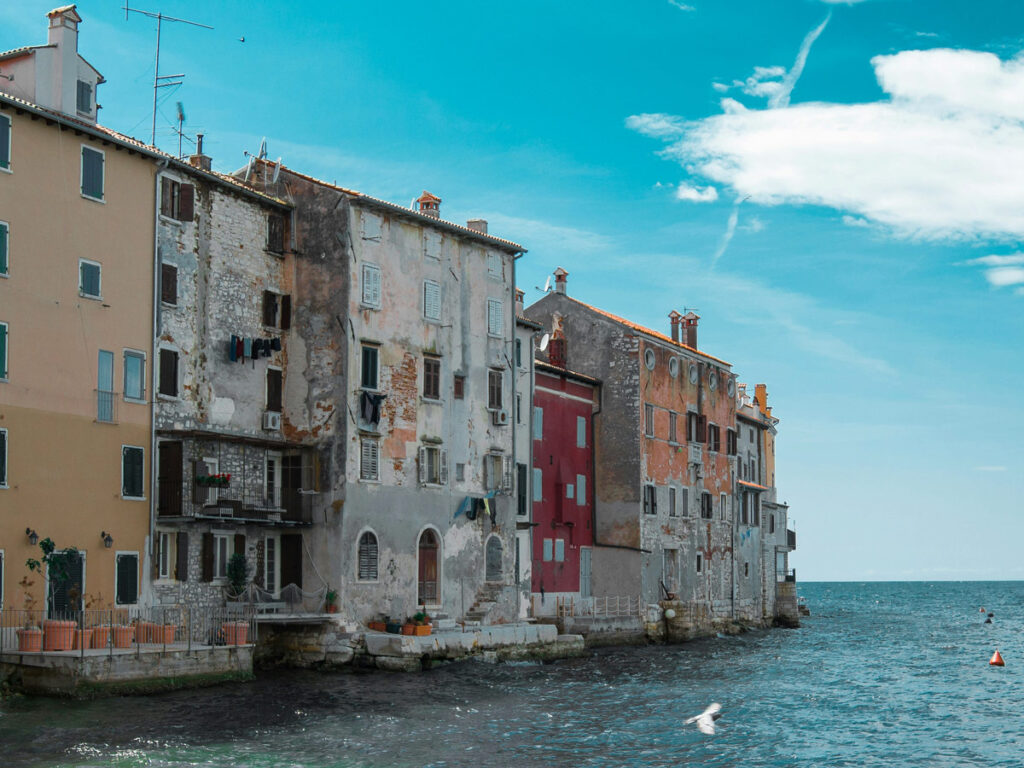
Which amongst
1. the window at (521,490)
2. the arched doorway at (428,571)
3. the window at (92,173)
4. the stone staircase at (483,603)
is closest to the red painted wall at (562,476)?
the window at (521,490)

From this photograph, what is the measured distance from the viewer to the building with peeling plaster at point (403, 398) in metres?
42.2

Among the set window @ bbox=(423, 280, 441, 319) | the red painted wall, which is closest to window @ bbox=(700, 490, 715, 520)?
the red painted wall

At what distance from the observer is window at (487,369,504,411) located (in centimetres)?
4900

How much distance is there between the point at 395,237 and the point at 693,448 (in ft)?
86.8

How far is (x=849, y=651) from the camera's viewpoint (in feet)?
204

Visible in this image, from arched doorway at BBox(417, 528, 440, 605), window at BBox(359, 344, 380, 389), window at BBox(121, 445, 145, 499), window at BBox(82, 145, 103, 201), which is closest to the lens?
window at BBox(82, 145, 103, 201)

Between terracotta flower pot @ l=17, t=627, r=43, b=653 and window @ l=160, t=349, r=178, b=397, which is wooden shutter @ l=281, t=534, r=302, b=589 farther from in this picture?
terracotta flower pot @ l=17, t=627, r=43, b=653

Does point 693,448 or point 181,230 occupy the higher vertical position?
point 181,230

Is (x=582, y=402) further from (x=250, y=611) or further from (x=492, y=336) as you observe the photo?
(x=250, y=611)

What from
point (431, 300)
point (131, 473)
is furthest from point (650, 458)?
point (131, 473)

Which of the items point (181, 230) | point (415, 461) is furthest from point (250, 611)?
point (181, 230)

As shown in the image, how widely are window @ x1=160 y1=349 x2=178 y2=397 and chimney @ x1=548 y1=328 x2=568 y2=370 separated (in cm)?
2722

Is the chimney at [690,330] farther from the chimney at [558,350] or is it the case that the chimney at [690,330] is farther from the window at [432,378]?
the window at [432,378]

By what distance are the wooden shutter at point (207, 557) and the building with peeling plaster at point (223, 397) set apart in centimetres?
3
